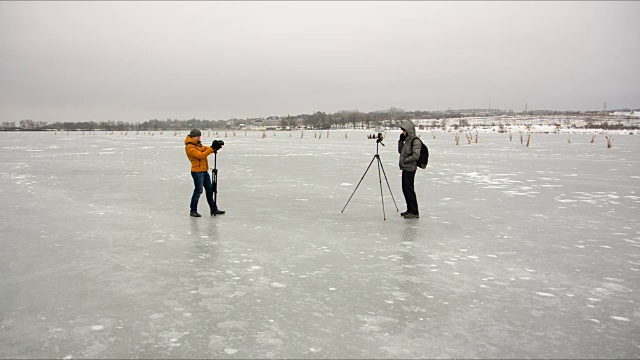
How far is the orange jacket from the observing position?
29.5 feet

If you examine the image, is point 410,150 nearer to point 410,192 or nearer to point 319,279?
point 410,192

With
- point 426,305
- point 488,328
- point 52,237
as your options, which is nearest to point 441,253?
point 426,305

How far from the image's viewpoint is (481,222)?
8555mm

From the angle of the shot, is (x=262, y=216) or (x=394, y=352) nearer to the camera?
(x=394, y=352)

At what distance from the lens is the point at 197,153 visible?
8.99 meters

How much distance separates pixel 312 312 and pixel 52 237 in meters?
5.25

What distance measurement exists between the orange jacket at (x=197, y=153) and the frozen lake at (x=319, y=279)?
1.09 meters

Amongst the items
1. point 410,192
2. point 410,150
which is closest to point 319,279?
point 410,192

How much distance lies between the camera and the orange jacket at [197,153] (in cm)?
899

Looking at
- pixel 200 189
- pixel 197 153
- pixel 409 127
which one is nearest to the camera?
pixel 409 127

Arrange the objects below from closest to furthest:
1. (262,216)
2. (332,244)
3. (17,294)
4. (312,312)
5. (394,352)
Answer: (394,352) → (312,312) → (17,294) → (332,244) → (262,216)

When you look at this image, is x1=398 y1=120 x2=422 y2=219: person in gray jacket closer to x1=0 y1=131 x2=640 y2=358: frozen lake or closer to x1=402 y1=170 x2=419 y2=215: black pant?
x1=402 y1=170 x2=419 y2=215: black pant

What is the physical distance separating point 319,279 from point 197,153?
15.8ft

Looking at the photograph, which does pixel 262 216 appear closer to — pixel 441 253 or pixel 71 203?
pixel 441 253
